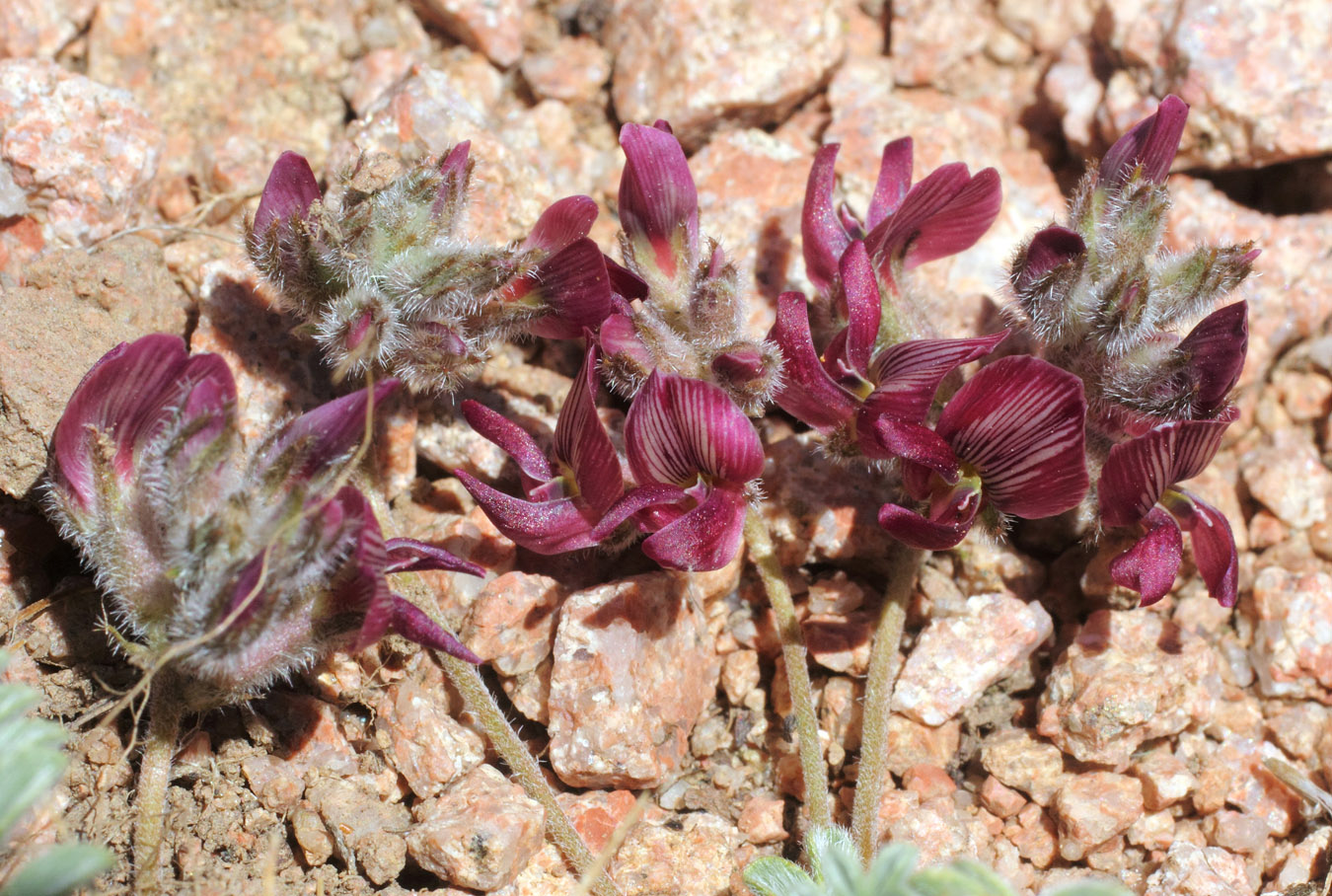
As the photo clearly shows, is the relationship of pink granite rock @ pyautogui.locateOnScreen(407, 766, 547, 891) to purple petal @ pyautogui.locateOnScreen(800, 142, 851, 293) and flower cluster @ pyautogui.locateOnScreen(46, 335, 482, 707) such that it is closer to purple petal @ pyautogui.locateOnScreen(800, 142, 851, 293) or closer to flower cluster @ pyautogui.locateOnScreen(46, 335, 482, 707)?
flower cluster @ pyautogui.locateOnScreen(46, 335, 482, 707)

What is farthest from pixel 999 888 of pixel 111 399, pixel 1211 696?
pixel 111 399

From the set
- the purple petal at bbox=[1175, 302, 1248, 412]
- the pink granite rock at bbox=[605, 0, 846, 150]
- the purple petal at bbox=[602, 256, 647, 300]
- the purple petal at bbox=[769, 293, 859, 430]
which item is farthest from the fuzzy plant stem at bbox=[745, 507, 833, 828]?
the pink granite rock at bbox=[605, 0, 846, 150]

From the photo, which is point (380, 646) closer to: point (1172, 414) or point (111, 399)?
point (111, 399)


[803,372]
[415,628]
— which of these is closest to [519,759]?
[415,628]

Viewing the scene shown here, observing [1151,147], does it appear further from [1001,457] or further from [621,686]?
[621,686]

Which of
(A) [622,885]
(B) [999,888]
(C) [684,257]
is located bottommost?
(A) [622,885]

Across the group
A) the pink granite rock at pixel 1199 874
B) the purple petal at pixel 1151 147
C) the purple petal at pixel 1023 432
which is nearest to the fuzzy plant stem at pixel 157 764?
the purple petal at pixel 1023 432

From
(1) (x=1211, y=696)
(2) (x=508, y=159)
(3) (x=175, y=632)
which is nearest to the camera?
(3) (x=175, y=632)
